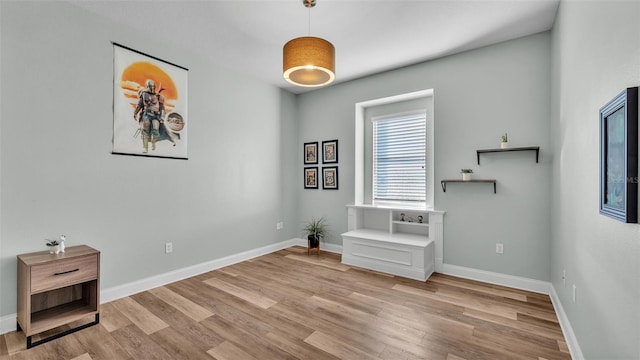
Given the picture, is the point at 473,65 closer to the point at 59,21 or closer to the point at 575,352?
the point at 575,352

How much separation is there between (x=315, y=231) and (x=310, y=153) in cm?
139

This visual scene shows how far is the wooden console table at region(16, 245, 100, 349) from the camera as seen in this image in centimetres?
209

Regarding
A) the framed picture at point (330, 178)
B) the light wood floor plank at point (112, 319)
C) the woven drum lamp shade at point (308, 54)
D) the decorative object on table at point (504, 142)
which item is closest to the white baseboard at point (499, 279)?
the decorative object on table at point (504, 142)

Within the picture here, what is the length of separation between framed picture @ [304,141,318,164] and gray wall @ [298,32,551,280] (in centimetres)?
155

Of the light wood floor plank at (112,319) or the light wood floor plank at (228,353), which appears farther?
the light wood floor plank at (112,319)

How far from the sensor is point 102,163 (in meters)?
2.80

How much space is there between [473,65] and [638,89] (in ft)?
8.95

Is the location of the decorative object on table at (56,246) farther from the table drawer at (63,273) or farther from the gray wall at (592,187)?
the gray wall at (592,187)

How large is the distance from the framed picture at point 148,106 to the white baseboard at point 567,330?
3.99 meters

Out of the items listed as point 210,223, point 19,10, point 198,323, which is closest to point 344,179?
point 210,223

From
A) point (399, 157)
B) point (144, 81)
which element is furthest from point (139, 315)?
point (399, 157)

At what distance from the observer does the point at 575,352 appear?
1876 mm

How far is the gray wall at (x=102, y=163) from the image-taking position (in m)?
2.31

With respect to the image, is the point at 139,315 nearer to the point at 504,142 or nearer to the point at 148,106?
the point at 148,106
